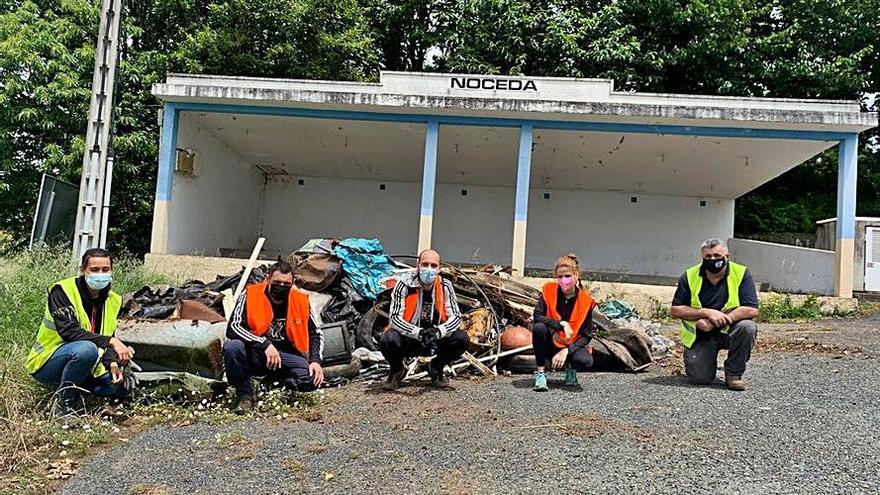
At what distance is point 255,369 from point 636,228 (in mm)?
13917

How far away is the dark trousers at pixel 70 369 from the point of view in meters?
4.31

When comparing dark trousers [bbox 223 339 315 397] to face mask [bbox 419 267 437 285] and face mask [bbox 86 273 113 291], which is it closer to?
face mask [bbox 86 273 113 291]

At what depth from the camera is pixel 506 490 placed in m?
3.21

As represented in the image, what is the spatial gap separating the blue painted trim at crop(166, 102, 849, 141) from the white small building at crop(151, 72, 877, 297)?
24mm

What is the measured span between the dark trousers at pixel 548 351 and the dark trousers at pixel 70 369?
3.06 meters

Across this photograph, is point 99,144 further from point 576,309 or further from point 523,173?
point 576,309

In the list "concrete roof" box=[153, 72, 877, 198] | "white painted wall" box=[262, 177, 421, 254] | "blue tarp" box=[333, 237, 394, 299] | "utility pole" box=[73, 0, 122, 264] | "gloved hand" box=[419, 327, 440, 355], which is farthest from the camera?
"white painted wall" box=[262, 177, 421, 254]

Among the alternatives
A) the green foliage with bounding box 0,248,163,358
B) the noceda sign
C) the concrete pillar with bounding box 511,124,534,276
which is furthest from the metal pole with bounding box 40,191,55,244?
Result: the concrete pillar with bounding box 511,124,534,276

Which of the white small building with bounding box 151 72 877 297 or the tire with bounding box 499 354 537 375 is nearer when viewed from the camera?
the tire with bounding box 499 354 537 375

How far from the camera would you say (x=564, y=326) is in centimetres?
532

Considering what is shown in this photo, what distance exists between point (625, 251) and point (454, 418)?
13469 mm

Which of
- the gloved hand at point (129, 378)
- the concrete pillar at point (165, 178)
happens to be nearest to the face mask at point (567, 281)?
the gloved hand at point (129, 378)

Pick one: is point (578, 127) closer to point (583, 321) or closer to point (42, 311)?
point (583, 321)

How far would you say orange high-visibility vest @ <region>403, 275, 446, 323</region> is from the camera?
211 inches
